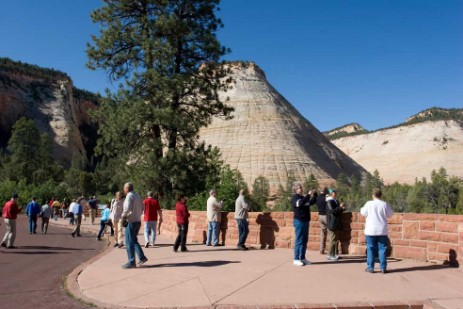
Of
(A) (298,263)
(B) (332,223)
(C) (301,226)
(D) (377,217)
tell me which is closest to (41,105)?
(B) (332,223)

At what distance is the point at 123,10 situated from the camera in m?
20.5

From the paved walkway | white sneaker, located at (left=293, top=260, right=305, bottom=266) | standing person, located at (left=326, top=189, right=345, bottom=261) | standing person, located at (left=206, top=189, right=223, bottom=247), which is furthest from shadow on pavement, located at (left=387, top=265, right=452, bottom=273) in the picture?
standing person, located at (left=206, top=189, right=223, bottom=247)

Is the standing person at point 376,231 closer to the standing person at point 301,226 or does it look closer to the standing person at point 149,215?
the standing person at point 301,226

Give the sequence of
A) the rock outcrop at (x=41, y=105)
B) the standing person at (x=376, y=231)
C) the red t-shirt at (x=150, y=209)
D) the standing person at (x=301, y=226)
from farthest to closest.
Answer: the rock outcrop at (x=41, y=105) < the red t-shirt at (x=150, y=209) < the standing person at (x=301, y=226) < the standing person at (x=376, y=231)

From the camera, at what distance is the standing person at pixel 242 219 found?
11.0 meters

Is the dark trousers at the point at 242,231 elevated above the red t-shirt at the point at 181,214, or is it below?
below

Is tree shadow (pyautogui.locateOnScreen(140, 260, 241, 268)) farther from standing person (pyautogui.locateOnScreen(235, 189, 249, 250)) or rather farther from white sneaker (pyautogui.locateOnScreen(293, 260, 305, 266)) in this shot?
standing person (pyautogui.locateOnScreen(235, 189, 249, 250))

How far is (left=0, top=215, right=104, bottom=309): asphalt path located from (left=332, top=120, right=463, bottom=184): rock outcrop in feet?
332

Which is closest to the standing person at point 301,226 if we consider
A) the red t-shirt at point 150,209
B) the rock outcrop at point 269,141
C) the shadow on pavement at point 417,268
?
the shadow on pavement at point 417,268

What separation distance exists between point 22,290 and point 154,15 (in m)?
16.3

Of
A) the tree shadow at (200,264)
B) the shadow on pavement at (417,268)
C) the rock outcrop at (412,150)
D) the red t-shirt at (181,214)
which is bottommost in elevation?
the tree shadow at (200,264)

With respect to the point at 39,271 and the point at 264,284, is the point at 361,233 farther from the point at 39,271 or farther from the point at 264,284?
the point at 39,271

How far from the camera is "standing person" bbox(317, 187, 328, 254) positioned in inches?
387

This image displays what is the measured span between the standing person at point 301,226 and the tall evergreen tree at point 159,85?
11.0 m
